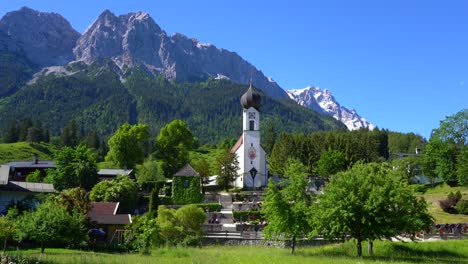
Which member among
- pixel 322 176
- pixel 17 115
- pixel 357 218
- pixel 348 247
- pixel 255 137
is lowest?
pixel 348 247

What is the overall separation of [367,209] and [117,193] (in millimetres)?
28391

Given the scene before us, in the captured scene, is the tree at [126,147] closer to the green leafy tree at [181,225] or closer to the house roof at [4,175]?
the house roof at [4,175]

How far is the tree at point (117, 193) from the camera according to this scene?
49.0m

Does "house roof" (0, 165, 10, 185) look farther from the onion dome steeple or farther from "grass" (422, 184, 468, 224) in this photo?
"grass" (422, 184, 468, 224)

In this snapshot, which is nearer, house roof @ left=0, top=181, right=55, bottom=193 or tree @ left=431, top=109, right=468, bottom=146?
house roof @ left=0, top=181, right=55, bottom=193

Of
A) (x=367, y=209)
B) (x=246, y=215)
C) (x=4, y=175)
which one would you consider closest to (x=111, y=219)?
(x=246, y=215)

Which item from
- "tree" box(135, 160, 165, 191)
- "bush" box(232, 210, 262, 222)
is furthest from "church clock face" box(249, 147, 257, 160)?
"bush" box(232, 210, 262, 222)

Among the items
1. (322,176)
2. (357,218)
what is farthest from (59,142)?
(357,218)

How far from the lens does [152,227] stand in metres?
33.7

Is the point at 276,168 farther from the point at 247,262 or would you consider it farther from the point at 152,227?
the point at 247,262

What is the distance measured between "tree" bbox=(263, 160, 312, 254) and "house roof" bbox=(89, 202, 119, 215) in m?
17.4

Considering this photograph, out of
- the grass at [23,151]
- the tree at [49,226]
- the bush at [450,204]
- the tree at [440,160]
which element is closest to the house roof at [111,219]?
the tree at [49,226]

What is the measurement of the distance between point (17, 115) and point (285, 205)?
179 m

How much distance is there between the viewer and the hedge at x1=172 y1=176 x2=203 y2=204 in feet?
184
